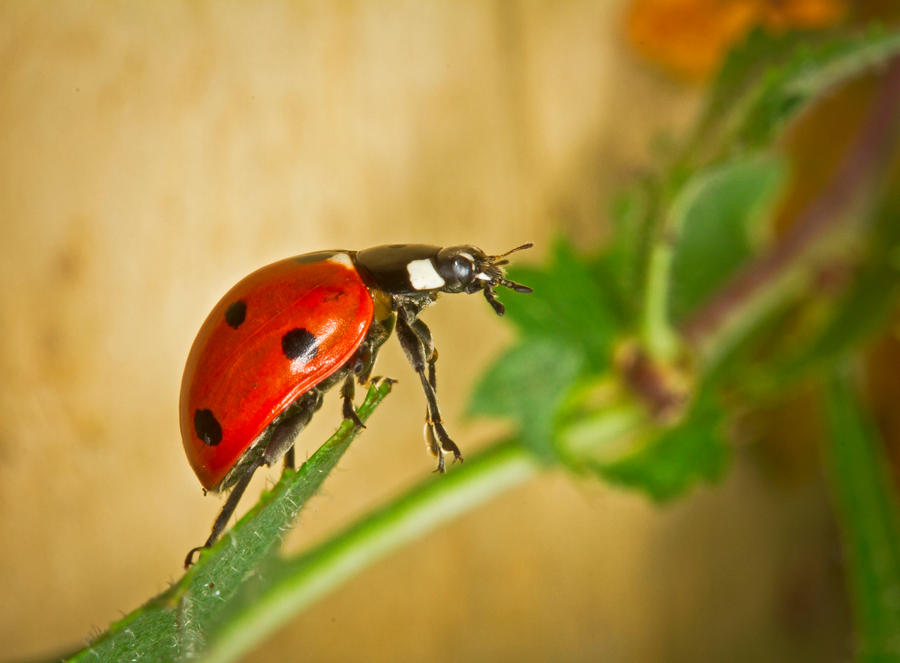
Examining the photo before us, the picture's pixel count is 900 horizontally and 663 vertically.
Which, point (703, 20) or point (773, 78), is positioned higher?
point (703, 20)

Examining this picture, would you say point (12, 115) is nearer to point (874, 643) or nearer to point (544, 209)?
point (544, 209)

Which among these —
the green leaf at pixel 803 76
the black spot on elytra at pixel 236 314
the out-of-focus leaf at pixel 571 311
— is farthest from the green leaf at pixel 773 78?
the black spot on elytra at pixel 236 314

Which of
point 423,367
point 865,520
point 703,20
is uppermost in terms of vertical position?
point 703,20

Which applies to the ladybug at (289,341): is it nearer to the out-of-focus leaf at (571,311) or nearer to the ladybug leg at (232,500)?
the ladybug leg at (232,500)

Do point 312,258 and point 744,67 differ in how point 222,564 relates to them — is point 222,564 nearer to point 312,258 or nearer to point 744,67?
point 312,258

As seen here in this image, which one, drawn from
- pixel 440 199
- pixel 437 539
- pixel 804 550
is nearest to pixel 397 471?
pixel 437 539

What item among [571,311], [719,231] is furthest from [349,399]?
[719,231]
